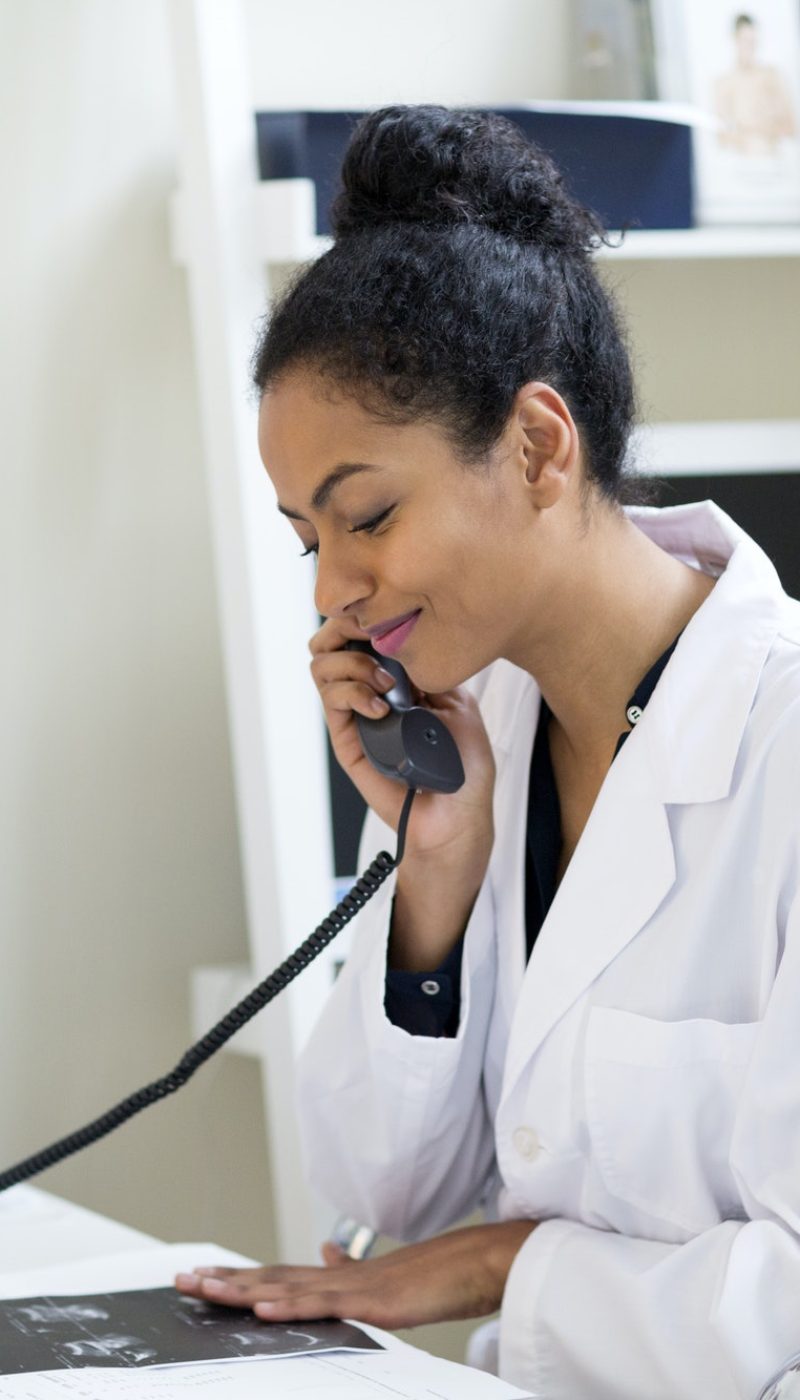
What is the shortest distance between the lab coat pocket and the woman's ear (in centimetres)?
35

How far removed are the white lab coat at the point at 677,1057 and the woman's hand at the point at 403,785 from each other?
155 mm

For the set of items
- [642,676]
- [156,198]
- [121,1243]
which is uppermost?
[156,198]

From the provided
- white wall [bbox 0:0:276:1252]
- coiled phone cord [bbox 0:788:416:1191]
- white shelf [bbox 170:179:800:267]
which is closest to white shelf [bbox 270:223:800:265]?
white shelf [bbox 170:179:800:267]

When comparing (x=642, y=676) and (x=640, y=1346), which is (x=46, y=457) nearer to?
(x=642, y=676)

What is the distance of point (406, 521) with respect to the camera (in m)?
1.10

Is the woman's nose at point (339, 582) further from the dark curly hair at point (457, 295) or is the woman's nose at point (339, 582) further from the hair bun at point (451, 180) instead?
the hair bun at point (451, 180)

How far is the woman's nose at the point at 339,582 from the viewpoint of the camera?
1.13 meters

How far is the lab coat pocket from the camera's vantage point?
1083mm

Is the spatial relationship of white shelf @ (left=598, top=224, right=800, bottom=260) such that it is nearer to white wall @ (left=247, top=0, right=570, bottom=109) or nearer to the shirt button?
white wall @ (left=247, top=0, right=570, bottom=109)

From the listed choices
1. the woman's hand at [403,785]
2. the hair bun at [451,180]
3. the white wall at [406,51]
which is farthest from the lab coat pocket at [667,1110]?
the white wall at [406,51]

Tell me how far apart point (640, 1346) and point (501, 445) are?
570mm

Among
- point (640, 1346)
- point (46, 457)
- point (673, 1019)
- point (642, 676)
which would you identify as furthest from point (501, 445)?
point (46, 457)

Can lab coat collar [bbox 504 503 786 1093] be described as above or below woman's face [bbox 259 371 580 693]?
below

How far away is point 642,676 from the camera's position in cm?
124
